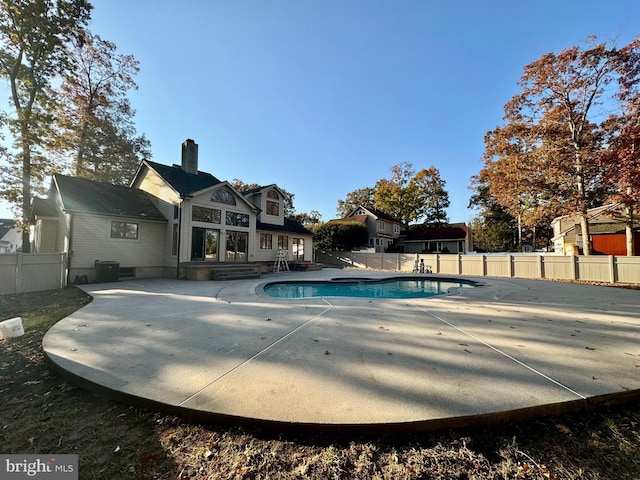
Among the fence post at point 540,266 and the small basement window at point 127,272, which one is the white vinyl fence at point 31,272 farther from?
the fence post at point 540,266

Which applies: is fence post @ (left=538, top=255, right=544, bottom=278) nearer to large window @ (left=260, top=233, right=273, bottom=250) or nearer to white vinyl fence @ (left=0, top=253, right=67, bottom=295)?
large window @ (left=260, top=233, right=273, bottom=250)

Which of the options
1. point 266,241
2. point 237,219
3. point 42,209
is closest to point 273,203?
point 266,241

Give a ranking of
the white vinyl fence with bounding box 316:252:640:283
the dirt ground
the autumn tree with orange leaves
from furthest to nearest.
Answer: the autumn tree with orange leaves < the white vinyl fence with bounding box 316:252:640:283 < the dirt ground

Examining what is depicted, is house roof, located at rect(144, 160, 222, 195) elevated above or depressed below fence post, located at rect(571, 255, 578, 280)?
above

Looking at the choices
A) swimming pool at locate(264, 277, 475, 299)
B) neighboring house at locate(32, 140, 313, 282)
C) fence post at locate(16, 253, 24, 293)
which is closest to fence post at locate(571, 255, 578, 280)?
swimming pool at locate(264, 277, 475, 299)

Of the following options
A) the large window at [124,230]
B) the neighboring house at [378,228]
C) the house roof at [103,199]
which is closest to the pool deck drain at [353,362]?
the large window at [124,230]

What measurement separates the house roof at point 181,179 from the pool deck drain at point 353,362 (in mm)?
8366

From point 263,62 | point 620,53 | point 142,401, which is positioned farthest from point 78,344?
point 620,53

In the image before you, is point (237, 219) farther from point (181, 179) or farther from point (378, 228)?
point (378, 228)

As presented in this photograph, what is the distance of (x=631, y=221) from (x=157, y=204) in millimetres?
24232

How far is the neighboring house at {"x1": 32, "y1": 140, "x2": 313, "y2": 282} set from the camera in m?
10.9

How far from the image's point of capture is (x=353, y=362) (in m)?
3.07

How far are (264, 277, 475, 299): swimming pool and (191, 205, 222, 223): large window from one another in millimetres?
5243

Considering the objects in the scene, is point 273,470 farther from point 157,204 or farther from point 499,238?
point 499,238
